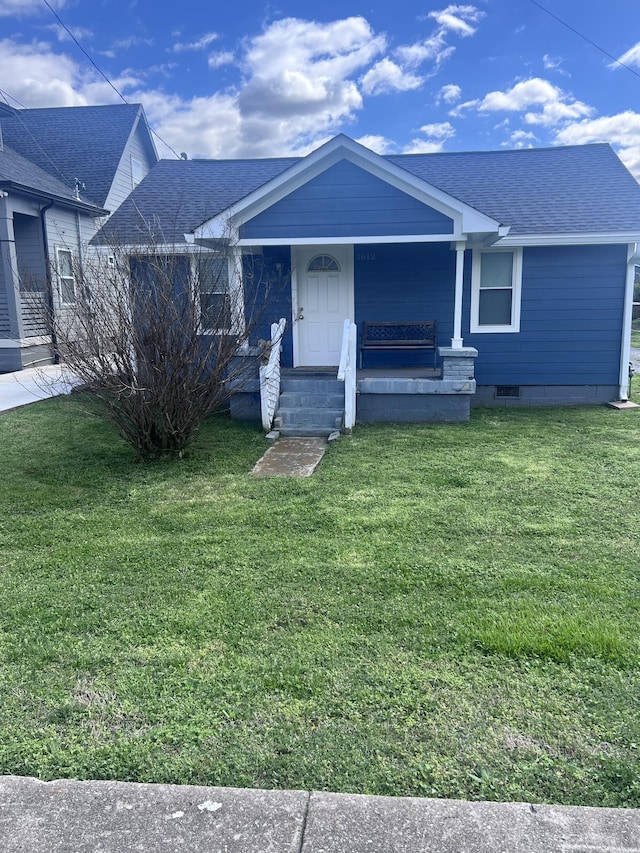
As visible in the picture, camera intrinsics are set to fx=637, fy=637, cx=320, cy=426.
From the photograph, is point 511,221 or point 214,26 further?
point 214,26

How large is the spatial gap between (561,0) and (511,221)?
A: 3598mm

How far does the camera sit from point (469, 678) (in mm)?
2957

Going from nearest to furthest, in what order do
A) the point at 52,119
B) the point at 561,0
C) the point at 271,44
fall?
the point at 561,0 → the point at 271,44 → the point at 52,119

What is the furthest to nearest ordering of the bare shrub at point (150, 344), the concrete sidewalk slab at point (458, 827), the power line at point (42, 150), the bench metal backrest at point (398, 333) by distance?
the power line at point (42, 150) < the bench metal backrest at point (398, 333) < the bare shrub at point (150, 344) < the concrete sidewalk slab at point (458, 827)

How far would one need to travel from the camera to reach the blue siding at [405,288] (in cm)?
Answer: 1084

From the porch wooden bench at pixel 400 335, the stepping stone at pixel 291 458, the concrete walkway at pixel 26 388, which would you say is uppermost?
the porch wooden bench at pixel 400 335

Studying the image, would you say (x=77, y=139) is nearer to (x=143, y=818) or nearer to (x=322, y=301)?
(x=322, y=301)

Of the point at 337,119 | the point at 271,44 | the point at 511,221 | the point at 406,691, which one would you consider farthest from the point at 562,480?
the point at 337,119

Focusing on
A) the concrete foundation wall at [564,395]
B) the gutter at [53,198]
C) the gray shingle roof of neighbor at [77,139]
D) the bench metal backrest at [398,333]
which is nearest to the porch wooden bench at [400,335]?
the bench metal backrest at [398,333]

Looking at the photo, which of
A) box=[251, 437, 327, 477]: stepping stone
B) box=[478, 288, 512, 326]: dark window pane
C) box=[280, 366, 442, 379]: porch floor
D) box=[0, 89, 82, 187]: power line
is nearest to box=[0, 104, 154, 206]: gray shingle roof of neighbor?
box=[0, 89, 82, 187]: power line

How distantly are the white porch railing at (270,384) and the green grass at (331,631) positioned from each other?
90.7 inches

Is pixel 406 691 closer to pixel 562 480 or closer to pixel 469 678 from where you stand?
pixel 469 678

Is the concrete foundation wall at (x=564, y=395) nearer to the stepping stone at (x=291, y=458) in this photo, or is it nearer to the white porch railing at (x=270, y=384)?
the white porch railing at (x=270, y=384)

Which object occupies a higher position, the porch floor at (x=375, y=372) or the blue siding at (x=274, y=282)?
the blue siding at (x=274, y=282)
